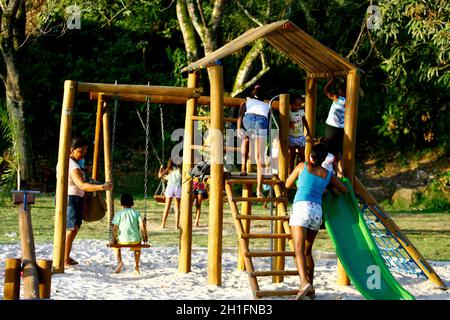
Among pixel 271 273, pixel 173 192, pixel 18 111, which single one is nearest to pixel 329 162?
pixel 271 273

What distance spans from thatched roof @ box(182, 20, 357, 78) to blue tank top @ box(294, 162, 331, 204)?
5.37 feet

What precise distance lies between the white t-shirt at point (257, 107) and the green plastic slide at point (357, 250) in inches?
48.9

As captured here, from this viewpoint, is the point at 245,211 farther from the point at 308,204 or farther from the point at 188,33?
the point at 188,33

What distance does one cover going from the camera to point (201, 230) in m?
16.2

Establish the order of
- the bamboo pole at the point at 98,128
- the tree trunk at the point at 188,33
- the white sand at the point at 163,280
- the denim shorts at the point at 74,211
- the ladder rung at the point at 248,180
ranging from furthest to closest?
the tree trunk at the point at 188,33, the bamboo pole at the point at 98,128, the denim shorts at the point at 74,211, the ladder rung at the point at 248,180, the white sand at the point at 163,280

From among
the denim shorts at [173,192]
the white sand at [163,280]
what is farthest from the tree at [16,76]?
the white sand at [163,280]

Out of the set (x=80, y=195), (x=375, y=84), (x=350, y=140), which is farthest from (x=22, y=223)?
(x=375, y=84)

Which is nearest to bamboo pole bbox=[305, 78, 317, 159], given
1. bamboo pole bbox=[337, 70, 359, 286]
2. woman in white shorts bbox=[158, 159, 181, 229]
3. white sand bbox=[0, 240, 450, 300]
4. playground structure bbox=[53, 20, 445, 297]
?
playground structure bbox=[53, 20, 445, 297]

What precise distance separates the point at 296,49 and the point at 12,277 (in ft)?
15.9

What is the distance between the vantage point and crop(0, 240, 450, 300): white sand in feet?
30.6

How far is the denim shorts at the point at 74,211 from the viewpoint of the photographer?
34.9 feet

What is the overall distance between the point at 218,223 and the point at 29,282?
333 centimetres

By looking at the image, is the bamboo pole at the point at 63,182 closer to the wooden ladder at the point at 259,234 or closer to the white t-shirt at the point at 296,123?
the wooden ladder at the point at 259,234

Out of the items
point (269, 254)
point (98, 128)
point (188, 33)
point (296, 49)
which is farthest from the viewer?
point (188, 33)
